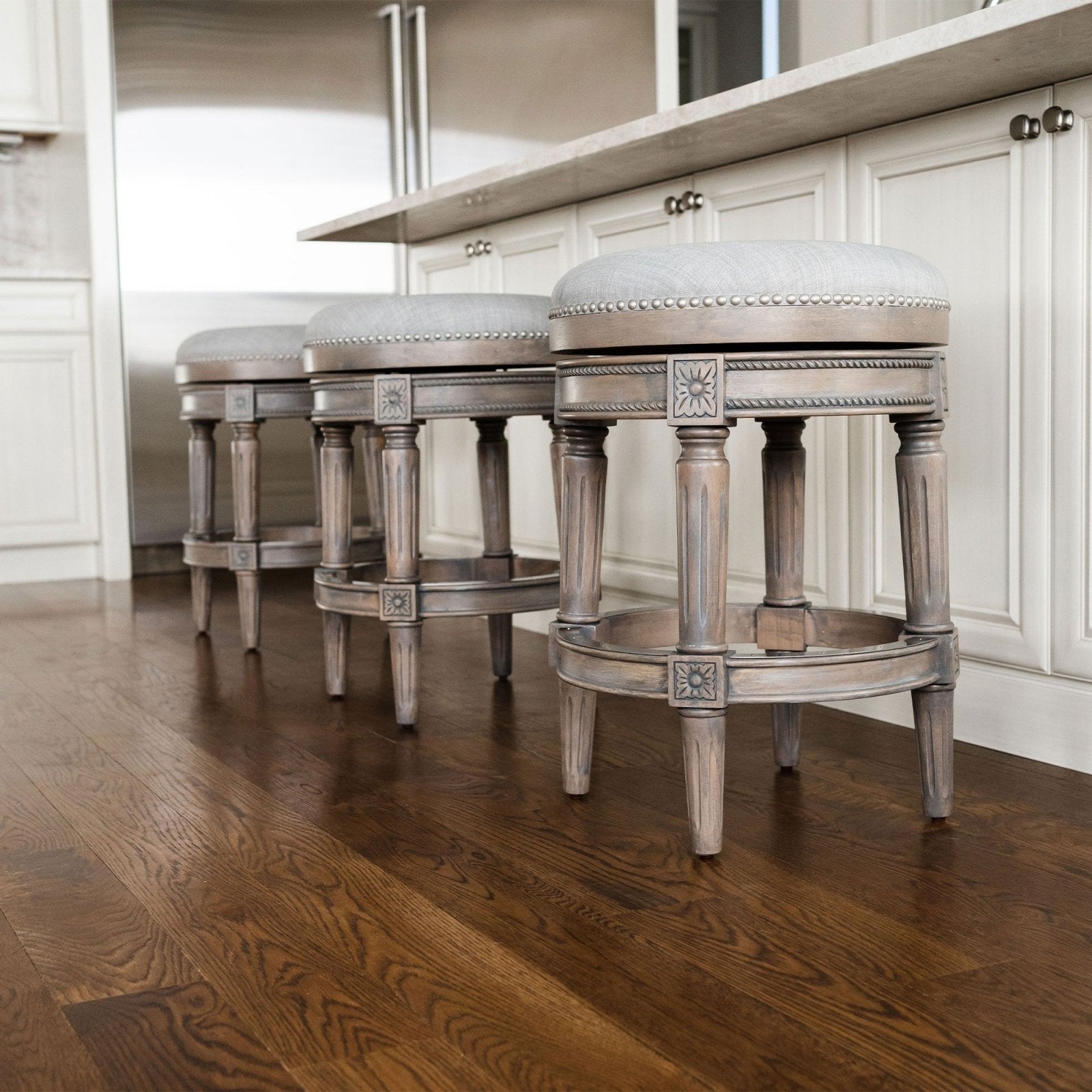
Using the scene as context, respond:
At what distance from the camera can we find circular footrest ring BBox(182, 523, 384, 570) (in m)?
2.59

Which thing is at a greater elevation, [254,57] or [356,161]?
[254,57]

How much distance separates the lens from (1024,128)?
162cm

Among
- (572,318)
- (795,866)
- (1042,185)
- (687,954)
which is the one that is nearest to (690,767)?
(795,866)

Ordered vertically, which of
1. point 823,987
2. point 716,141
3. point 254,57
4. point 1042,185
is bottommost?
point 823,987

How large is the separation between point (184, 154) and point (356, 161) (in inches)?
21.0

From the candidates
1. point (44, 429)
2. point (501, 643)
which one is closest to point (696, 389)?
point (501, 643)

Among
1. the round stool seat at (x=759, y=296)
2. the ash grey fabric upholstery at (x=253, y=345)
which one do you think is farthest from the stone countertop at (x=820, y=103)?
the ash grey fabric upholstery at (x=253, y=345)

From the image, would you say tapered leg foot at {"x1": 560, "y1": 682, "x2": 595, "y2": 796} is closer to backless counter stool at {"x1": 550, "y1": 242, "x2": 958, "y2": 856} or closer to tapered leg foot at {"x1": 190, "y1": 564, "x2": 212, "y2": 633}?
backless counter stool at {"x1": 550, "y1": 242, "x2": 958, "y2": 856}

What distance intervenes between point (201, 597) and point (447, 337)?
1.17 metres

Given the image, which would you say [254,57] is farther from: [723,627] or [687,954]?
[687,954]

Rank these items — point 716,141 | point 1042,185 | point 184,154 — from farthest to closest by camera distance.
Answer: point 184,154
point 716,141
point 1042,185

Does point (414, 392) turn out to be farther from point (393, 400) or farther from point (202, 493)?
point (202, 493)

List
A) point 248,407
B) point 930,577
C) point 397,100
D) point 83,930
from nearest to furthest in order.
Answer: point 83,930
point 930,577
point 248,407
point 397,100

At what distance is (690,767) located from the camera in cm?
133
